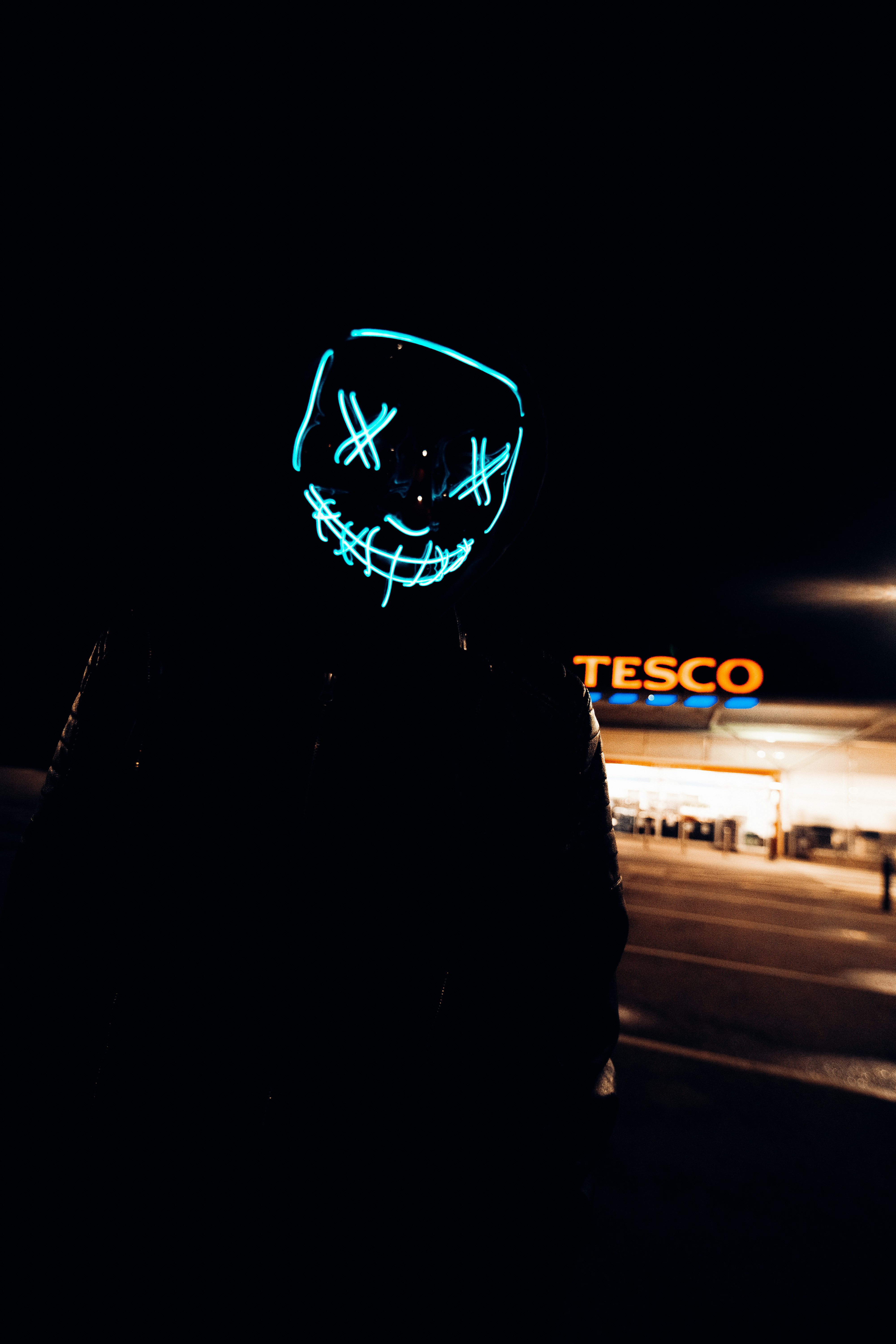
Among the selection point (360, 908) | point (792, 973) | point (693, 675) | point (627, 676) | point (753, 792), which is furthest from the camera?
point (753, 792)

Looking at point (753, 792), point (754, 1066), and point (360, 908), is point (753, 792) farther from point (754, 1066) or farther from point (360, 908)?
point (360, 908)

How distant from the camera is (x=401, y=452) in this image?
4.46 feet

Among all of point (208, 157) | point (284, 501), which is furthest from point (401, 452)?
point (208, 157)

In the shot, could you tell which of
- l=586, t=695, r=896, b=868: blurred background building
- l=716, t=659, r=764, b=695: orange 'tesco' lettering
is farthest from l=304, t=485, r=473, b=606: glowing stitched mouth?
l=586, t=695, r=896, b=868: blurred background building

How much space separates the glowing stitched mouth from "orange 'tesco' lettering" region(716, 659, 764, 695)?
5789 millimetres

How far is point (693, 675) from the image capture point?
6.49m

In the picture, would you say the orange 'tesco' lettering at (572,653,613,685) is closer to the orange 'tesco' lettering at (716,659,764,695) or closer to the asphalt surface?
the orange 'tesco' lettering at (716,659,764,695)

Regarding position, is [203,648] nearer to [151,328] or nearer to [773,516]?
[151,328]

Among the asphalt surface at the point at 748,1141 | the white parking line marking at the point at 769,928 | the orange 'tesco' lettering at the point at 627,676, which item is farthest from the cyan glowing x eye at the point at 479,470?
the white parking line marking at the point at 769,928

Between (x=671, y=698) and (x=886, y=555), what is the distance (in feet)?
8.21

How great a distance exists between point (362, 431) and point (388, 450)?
8 centimetres

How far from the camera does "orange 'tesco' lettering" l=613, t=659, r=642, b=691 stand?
662cm

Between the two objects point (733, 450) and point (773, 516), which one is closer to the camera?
point (733, 450)

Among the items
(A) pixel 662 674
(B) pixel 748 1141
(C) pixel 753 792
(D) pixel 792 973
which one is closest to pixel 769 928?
(D) pixel 792 973
